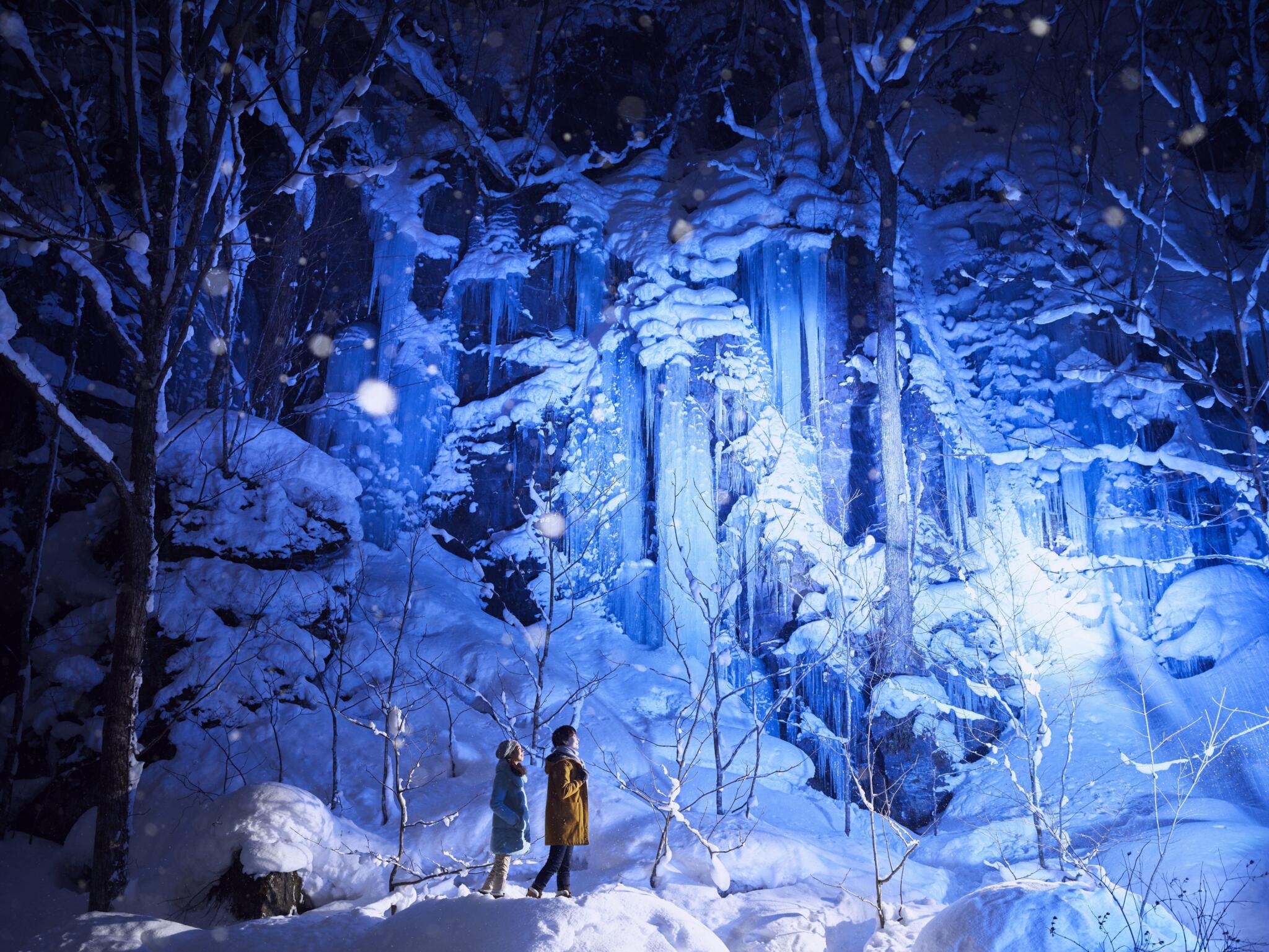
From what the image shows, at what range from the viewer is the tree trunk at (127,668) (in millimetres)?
4590

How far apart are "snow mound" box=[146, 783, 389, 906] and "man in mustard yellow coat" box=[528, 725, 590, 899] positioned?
5.33 feet

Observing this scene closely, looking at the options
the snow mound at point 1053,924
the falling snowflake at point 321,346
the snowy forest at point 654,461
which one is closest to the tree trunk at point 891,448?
the snowy forest at point 654,461

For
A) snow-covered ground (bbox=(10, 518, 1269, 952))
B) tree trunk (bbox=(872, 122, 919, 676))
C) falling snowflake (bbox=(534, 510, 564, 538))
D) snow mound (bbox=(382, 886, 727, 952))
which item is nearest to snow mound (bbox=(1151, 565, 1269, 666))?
snow-covered ground (bbox=(10, 518, 1269, 952))

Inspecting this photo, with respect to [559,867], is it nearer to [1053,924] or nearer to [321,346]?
[1053,924]

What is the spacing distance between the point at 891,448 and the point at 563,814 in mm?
9938

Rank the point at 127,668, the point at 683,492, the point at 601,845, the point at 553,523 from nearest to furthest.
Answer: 1. the point at 127,668
2. the point at 601,845
3. the point at 683,492
4. the point at 553,523

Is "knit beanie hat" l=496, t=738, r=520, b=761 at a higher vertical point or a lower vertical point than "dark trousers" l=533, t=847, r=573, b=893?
higher

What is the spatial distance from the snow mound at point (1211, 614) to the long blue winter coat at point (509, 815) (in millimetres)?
11735

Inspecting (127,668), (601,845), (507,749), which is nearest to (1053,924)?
(507,749)

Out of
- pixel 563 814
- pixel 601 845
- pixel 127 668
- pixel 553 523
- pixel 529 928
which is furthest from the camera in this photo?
pixel 553 523

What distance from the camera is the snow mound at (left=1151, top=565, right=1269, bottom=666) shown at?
37.4ft

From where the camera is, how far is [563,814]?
4.25 m

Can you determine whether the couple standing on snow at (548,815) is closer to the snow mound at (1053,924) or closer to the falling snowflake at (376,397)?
the snow mound at (1053,924)

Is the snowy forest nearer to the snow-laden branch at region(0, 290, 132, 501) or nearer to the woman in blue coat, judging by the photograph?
the snow-laden branch at region(0, 290, 132, 501)
